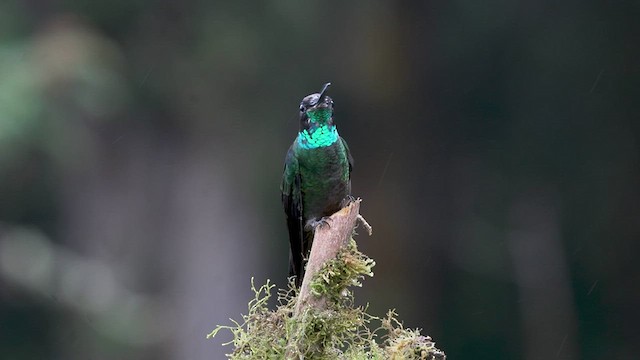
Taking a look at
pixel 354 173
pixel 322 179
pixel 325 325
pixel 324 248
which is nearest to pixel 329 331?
pixel 325 325

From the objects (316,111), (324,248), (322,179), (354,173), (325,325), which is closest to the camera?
(325,325)

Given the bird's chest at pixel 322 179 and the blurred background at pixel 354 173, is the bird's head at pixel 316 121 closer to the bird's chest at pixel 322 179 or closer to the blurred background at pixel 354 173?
the bird's chest at pixel 322 179

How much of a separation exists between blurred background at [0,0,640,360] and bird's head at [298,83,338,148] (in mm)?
3477

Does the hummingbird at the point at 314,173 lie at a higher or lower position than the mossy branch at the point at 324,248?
higher

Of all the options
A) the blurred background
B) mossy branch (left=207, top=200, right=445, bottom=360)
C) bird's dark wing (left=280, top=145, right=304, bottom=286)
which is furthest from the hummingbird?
the blurred background

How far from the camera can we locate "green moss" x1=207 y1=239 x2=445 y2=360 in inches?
103

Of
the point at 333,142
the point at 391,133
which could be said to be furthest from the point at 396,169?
the point at 333,142

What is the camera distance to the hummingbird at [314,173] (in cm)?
356

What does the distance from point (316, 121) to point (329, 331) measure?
113 cm

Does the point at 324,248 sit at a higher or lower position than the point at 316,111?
lower

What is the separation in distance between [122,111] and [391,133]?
2.10m

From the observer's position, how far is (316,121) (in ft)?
11.7

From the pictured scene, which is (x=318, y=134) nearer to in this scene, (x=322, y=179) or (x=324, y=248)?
(x=322, y=179)

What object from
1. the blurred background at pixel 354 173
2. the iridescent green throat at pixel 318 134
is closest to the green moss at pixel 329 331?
the iridescent green throat at pixel 318 134
